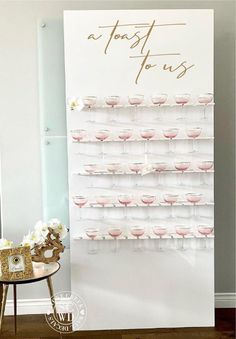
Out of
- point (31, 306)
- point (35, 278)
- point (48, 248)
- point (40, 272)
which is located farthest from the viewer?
point (31, 306)

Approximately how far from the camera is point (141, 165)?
121 inches

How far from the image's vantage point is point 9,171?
11.0 feet

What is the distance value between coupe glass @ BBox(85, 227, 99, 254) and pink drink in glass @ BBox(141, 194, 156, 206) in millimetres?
353

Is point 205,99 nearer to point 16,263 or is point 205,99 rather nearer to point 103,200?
point 103,200

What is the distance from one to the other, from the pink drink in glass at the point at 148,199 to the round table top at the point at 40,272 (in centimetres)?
68

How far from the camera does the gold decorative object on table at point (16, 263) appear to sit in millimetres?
2719

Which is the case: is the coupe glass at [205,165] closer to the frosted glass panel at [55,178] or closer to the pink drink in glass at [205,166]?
the pink drink in glass at [205,166]

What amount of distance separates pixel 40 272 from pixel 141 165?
2.97 feet

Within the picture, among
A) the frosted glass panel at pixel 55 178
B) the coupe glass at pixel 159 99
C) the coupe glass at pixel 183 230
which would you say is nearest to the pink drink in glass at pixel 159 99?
the coupe glass at pixel 159 99

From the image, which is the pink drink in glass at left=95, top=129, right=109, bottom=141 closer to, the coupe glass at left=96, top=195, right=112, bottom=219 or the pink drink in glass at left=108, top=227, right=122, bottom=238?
the coupe glass at left=96, top=195, right=112, bottom=219

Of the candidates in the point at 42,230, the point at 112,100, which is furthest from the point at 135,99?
the point at 42,230

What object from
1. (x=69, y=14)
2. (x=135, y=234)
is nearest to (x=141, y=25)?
(x=69, y=14)

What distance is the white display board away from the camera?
3035 millimetres

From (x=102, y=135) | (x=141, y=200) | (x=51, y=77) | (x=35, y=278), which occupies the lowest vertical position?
(x=35, y=278)
